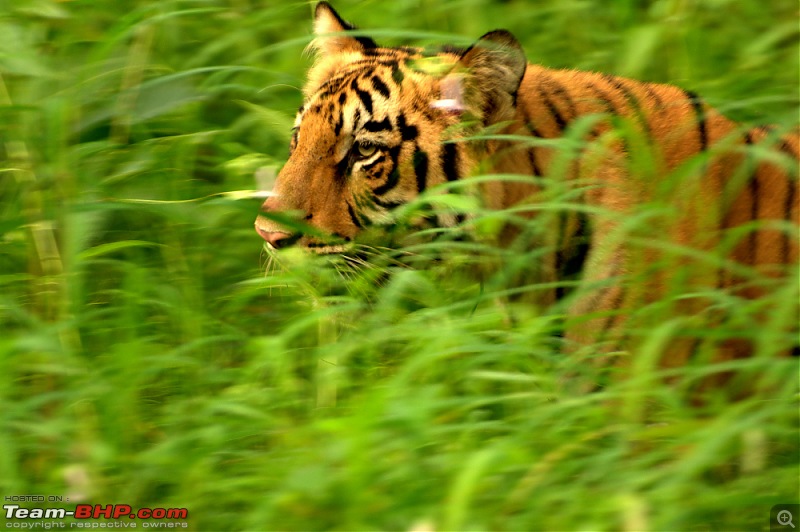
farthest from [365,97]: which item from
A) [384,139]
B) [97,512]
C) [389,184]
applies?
[97,512]

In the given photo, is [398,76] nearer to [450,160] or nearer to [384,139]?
[384,139]

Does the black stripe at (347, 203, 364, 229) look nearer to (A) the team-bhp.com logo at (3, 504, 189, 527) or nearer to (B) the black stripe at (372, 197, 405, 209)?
(B) the black stripe at (372, 197, 405, 209)

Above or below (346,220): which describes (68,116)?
above

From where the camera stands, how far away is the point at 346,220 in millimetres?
3229

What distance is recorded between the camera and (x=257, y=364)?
281cm

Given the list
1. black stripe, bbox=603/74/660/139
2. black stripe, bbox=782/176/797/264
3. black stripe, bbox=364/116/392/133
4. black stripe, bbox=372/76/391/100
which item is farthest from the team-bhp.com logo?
black stripe, bbox=782/176/797/264

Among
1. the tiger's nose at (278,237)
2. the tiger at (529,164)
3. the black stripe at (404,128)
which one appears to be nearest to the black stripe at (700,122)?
the tiger at (529,164)

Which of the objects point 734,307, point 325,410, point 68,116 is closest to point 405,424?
point 325,410

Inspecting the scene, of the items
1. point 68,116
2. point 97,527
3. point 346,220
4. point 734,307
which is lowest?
point 97,527

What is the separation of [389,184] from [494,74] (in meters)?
0.46

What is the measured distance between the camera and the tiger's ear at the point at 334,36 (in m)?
3.61

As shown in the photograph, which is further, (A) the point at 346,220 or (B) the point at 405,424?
(A) the point at 346,220

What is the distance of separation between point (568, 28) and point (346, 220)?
1.95 metres

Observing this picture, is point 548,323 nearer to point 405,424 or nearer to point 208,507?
point 405,424
